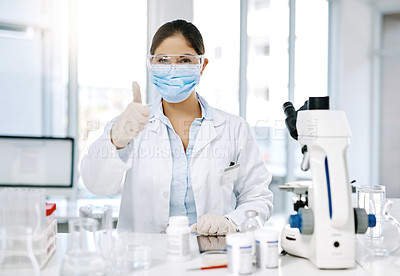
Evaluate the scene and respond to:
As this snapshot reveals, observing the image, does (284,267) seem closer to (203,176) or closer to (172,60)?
(203,176)

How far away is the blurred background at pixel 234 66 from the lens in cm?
294

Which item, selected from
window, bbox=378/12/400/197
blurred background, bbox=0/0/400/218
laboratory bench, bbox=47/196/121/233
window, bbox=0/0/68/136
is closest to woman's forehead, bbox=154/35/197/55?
blurred background, bbox=0/0/400/218

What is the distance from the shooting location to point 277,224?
13.8ft

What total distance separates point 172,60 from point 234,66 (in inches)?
97.3

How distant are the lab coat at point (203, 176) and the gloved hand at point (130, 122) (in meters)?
0.26

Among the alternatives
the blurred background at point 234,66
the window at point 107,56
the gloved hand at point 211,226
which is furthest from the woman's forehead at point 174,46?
the window at point 107,56

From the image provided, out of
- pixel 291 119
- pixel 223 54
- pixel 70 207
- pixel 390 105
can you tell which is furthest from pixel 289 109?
pixel 390 105

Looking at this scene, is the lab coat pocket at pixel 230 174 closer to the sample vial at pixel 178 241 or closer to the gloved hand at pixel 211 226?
the gloved hand at pixel 211 226

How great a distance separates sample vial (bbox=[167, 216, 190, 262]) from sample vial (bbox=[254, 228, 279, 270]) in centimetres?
21

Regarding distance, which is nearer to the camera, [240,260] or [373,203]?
[240,260]

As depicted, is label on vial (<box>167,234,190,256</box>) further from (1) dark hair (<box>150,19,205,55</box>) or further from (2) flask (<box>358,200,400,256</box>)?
(1) dark hair (<box>150,19,205,55</box>)

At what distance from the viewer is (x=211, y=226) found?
1.42 meters

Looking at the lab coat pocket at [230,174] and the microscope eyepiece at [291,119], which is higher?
the microscope eyepiece at [291,119]

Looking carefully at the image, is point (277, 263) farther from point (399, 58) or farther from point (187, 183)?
point (399, 58)
